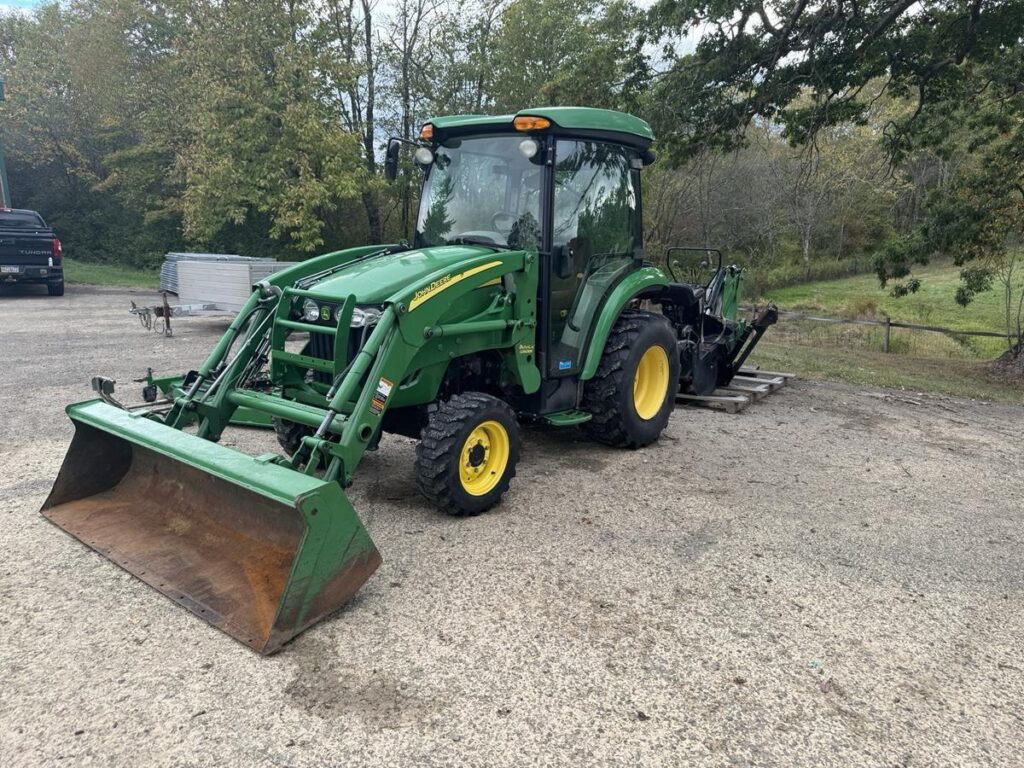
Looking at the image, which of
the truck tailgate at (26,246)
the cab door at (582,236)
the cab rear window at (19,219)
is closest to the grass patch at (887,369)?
the cab door at (582,236)

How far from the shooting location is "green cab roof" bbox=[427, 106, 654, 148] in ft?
15.1

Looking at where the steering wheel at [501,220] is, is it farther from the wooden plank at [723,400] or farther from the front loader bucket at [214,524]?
the wooden plank at [723,400]

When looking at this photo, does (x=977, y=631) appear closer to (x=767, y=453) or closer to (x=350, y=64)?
(x=767, y=453)

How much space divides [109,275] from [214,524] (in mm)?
21894

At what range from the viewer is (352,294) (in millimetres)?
3938

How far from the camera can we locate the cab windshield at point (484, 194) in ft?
15.5

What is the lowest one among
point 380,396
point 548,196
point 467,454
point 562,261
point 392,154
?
point 467,454

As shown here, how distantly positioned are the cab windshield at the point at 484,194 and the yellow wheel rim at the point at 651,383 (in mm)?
1610

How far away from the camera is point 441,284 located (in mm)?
4062

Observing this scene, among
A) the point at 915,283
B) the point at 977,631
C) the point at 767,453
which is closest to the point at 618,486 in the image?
the point at 767,453

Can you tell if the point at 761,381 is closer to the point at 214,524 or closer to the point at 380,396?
the point at 380,396

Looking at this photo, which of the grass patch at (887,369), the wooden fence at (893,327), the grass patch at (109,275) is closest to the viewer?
the grass patch at (887,369)

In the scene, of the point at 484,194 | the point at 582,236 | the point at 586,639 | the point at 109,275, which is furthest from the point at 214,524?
the point at 109,275

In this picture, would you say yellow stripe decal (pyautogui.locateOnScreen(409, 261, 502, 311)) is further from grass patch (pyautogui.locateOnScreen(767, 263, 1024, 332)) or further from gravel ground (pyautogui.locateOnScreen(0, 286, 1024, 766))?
grass patch (pyautogui.locateOnScreen(767, 263, 1024, 332))
